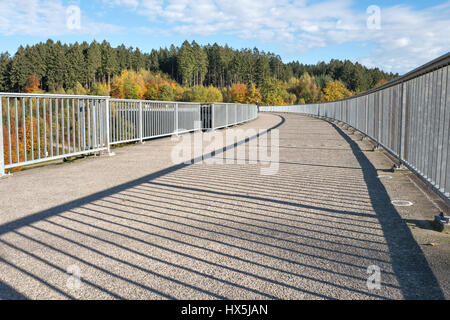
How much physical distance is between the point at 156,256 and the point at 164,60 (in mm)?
155855

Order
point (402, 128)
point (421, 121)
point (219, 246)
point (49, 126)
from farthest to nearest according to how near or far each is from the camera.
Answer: point (49, 126) < point (402, 128) < point (421, 121) < point (219, 246)

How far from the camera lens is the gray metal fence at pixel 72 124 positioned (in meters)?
7.62

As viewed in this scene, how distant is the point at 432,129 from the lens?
5133mm

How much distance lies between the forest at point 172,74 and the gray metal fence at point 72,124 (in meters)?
97.6

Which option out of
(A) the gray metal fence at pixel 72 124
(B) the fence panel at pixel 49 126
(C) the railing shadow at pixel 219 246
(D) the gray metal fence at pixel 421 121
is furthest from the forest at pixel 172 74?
(C) the railing shadow at pixel 219 246

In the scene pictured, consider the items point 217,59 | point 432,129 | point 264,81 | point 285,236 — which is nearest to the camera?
point 285,236

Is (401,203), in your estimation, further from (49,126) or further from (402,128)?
(49,126)

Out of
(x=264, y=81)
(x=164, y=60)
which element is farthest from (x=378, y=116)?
(x=164, y=60)

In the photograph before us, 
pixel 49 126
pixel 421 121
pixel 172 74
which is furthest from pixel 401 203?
pixel 172 74

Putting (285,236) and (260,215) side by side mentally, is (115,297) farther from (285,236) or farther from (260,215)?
(260,215)

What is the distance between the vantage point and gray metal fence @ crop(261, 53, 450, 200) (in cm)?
460

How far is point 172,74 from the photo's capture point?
5940 inches

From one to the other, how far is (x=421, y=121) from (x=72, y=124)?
7.40 metres

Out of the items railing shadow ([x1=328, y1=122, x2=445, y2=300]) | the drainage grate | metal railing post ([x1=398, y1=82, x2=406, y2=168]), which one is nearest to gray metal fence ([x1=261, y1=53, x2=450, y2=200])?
metal railing post ([x1=398, y1=82, x2=406, y2=168])
